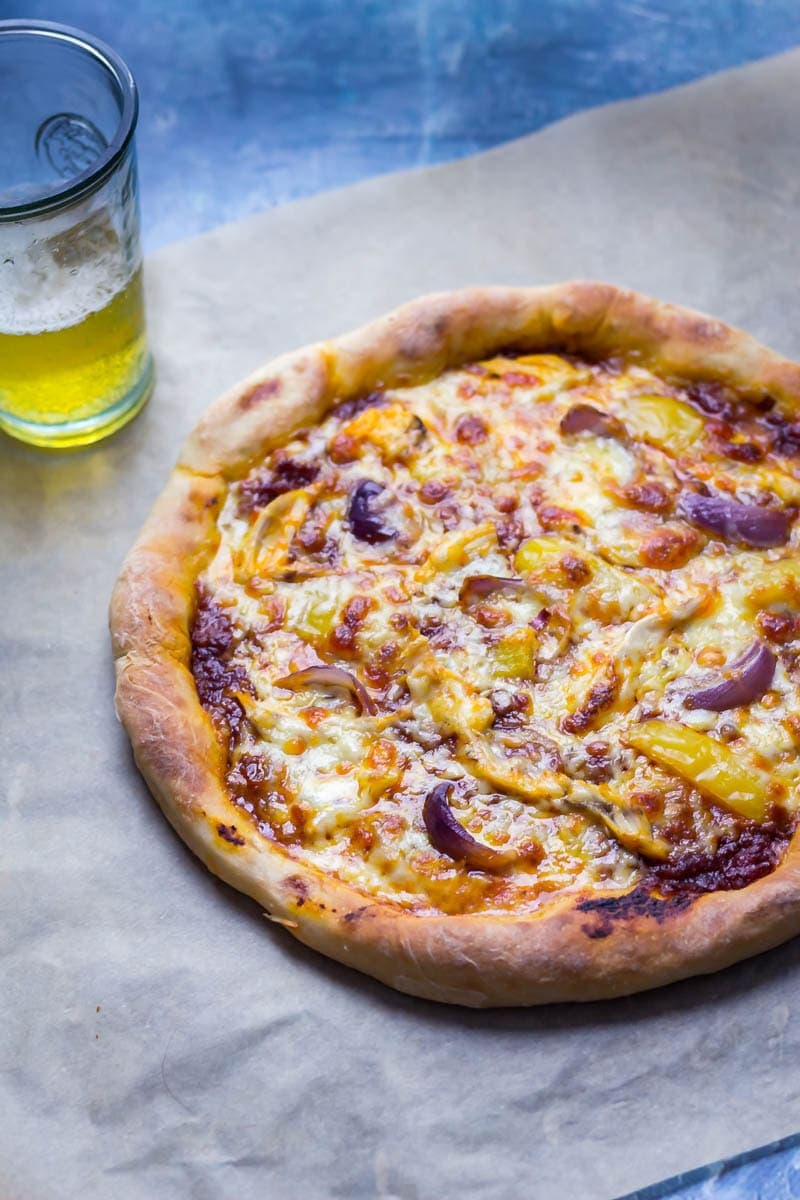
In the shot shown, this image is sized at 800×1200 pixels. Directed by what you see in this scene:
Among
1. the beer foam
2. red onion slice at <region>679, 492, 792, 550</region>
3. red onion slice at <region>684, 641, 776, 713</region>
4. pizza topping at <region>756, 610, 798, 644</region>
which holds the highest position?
the beer foam

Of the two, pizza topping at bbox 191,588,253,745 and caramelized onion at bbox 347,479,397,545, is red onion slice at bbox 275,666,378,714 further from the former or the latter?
caramelized onion at bbox 347,479,397,545

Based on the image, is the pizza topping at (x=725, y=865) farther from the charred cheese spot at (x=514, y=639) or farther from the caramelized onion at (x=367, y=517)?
the caramelized onion at (x=367, y=517)

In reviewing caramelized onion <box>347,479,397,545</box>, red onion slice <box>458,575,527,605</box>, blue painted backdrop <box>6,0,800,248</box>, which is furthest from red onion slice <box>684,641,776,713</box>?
blue painted backdrop <box>6,0,800,248</box>

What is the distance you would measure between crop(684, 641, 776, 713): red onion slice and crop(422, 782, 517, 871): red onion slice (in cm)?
69

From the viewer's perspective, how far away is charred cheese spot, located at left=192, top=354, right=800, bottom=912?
3895 mm

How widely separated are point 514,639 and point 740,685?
25.0 inches

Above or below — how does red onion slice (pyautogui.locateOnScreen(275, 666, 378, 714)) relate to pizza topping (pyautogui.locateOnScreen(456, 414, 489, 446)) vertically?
below

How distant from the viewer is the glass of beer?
429 cm

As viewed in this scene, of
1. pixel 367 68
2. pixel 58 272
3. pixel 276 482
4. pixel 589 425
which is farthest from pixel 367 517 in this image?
pixel 367 68

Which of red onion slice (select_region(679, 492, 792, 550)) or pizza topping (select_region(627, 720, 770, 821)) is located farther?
red onion slice (select_region(679, 492, 792, 550))

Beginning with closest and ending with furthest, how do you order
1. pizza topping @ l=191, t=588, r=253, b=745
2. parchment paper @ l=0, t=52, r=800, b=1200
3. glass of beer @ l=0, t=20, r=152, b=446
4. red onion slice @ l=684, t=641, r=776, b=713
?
parchment paper @ l=0, t=52, r=800, b=1200 < red onion slice @ l=684, t=641, r=776, b=713 < pizza topping @ l=191, t=588, r=253, b=745 < glass of beer @ l=0, t=20, r=152, b=446

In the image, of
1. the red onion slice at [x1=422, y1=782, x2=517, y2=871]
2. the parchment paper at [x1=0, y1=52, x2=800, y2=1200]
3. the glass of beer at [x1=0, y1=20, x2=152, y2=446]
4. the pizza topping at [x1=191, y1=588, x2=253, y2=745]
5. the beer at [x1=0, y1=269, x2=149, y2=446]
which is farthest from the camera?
the beer at [x1=0, y1=269, x2=149, y2=446]

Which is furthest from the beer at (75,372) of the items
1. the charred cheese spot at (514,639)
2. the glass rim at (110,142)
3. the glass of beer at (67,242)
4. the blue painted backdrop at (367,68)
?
the blue painted backdrop at (367,68)

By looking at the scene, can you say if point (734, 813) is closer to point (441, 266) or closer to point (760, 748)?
point (760, 748)
